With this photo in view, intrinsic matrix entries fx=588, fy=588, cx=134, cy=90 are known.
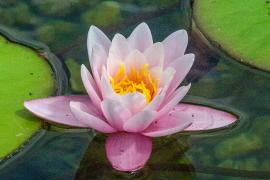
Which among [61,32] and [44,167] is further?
[61,32]

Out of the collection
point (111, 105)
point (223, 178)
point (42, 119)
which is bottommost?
point (223, 178)

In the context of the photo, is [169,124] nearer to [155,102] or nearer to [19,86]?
[155,102]

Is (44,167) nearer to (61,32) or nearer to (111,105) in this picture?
(111,105)

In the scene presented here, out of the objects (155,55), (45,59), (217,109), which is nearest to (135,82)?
(155,55)

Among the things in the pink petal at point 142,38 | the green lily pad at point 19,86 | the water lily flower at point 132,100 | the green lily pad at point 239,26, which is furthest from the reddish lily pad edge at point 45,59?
the green lily pad at point 239,26

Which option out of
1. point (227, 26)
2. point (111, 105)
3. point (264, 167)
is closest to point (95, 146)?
point (111, 105)

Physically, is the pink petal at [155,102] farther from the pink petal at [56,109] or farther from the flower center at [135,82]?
the pink petal at [56,109]

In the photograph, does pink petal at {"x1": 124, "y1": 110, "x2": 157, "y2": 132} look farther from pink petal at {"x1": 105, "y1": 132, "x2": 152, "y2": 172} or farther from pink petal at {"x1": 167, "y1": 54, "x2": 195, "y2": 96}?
pink petal at {"x1": 167, "y1": 54, "x2": 195, "y2": 96}

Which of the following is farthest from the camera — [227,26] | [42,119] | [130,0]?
[130,0]
